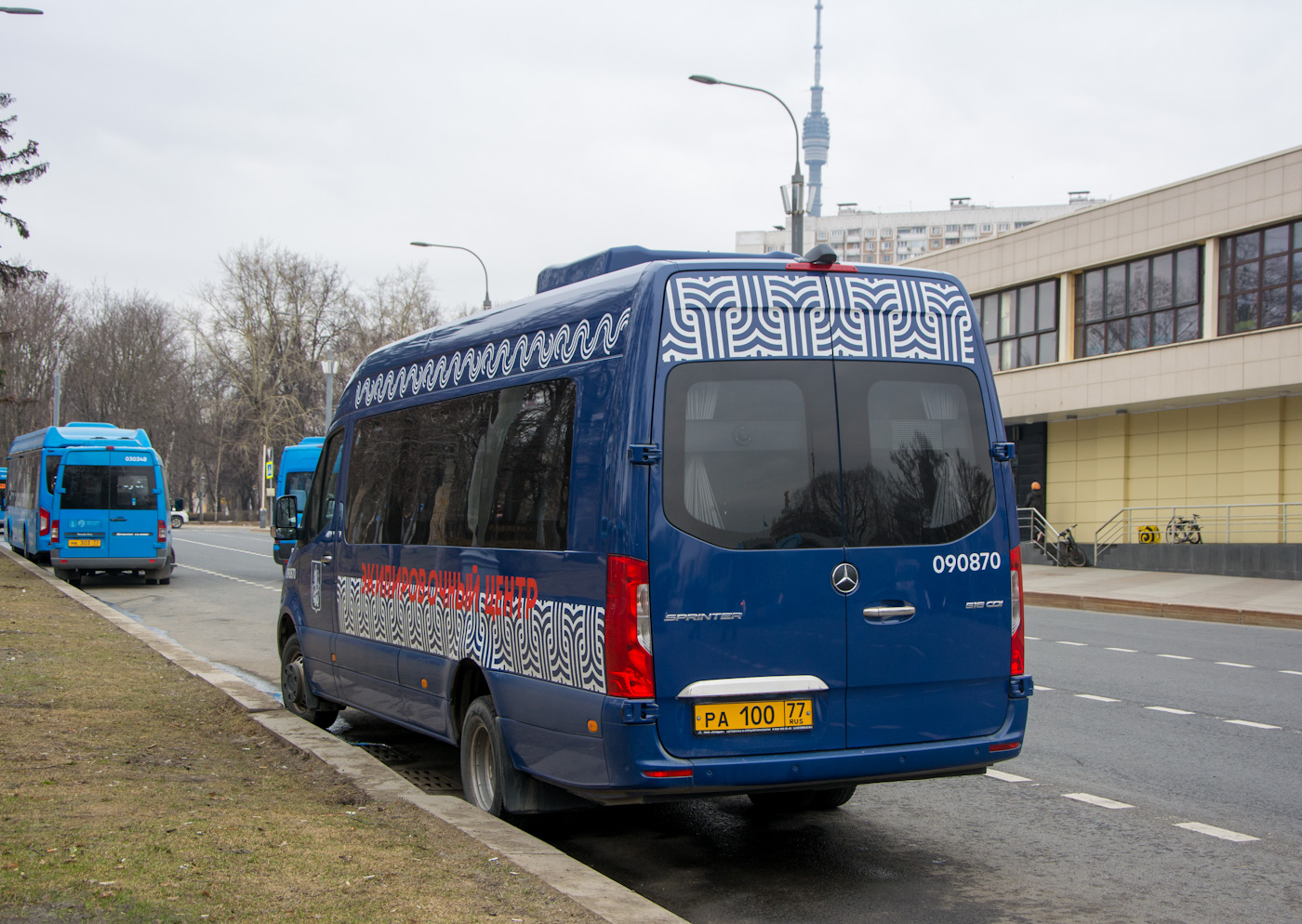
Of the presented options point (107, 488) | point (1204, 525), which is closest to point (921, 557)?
point (107, 488)

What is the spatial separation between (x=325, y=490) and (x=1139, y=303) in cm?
2809

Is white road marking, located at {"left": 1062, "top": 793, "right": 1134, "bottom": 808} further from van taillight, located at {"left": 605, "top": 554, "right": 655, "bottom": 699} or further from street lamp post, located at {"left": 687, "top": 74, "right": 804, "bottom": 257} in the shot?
street lamp post, located at {"left": 687, "top": 74, "right": 804, "bottom": 257}

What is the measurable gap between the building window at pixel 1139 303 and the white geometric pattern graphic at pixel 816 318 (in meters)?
27.4

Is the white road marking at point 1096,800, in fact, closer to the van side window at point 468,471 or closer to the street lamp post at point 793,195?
the van side window at point 468,471

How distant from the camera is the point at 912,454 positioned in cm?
555

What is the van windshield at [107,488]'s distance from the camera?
24984mm

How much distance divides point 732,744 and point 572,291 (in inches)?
87.3

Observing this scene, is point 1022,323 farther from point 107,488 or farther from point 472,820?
point 472,820

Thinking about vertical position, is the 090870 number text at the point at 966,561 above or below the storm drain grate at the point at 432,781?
above

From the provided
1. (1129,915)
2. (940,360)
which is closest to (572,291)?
(940,360)

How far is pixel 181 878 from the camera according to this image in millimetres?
4574

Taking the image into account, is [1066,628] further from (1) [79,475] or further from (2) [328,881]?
(1) [79,475]

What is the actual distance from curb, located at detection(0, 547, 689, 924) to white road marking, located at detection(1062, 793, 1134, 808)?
10.1 ft

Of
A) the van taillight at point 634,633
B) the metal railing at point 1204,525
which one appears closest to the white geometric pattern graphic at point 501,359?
the van taillight at point 634,633
